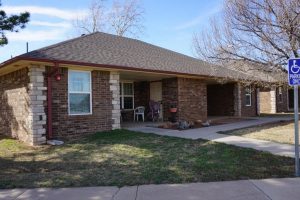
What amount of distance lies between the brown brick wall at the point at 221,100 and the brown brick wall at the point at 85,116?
437 inches

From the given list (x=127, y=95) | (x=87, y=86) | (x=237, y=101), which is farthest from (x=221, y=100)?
(x=87, y=86)

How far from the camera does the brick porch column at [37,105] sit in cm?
1168

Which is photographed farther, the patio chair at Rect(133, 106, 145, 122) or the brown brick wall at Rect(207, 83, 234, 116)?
the brown brick wall at Rect(207, 83, 234, 116)

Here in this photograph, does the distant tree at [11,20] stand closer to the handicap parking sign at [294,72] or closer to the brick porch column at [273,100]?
the handicap parking sign at [294,72]

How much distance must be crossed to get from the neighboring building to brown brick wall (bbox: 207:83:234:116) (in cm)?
385

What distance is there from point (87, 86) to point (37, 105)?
218 centimetres

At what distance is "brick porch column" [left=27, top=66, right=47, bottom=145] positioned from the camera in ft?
38.3

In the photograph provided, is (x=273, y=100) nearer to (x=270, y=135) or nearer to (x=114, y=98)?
(x=270, y=135)

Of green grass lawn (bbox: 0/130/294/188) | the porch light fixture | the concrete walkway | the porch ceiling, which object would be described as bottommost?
green grass lawn (bbox: 0/130/294/188)

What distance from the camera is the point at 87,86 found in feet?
43.5

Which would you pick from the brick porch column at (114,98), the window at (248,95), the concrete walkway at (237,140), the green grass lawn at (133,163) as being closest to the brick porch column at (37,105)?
the green grass lawn at (133,163)

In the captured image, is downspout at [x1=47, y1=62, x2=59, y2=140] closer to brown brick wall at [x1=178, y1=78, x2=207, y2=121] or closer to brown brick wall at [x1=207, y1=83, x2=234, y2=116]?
brown brick wall at [x1=178, y1=78, x2=207, y2=121]

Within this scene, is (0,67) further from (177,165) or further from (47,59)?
(177,165)

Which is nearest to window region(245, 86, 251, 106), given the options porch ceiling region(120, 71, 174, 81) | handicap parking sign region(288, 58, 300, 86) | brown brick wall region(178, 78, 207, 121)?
brown brick wall region(178, 78, 207, 121)
